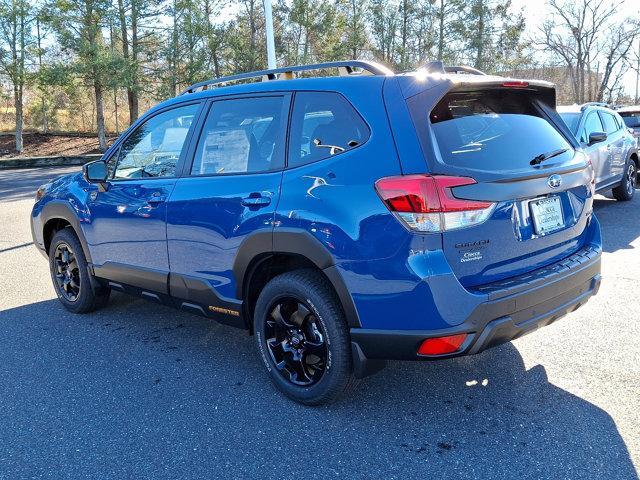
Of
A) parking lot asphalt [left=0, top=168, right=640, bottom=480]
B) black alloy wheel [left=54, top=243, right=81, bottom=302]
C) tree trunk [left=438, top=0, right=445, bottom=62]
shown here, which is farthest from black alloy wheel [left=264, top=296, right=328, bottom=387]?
tree trunk [left=438, top=0, right=445, bottom=62]

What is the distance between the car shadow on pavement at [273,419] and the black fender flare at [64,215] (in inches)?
35.9

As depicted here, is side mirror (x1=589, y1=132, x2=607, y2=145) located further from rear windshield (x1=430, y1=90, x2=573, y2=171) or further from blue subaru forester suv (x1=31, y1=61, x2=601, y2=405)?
rear windshield (x1=430, y1=90, x2=573, y2=171)

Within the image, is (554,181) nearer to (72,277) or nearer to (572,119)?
(72,277)

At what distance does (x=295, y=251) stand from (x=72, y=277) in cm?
291

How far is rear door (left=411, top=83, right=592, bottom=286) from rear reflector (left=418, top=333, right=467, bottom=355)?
0.26 metres

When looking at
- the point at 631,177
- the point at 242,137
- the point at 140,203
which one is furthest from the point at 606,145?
the point at 140,203

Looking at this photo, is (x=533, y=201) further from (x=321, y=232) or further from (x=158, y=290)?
(x=158, y=290)

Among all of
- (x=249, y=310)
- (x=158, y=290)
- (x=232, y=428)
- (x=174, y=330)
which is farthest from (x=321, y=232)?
(x=174, y=330)

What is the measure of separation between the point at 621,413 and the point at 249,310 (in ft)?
6.97

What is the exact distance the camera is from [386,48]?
39.5 m

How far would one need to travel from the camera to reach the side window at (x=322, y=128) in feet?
9.46

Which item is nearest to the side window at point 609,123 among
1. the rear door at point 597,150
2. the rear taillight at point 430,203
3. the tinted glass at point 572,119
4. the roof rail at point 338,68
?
the rear door at point 597,150

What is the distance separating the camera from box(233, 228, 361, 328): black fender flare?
2816 millimetres

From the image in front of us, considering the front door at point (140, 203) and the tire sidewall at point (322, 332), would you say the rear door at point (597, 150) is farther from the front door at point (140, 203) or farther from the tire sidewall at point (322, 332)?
the tire sidewall at point (322, 332)
